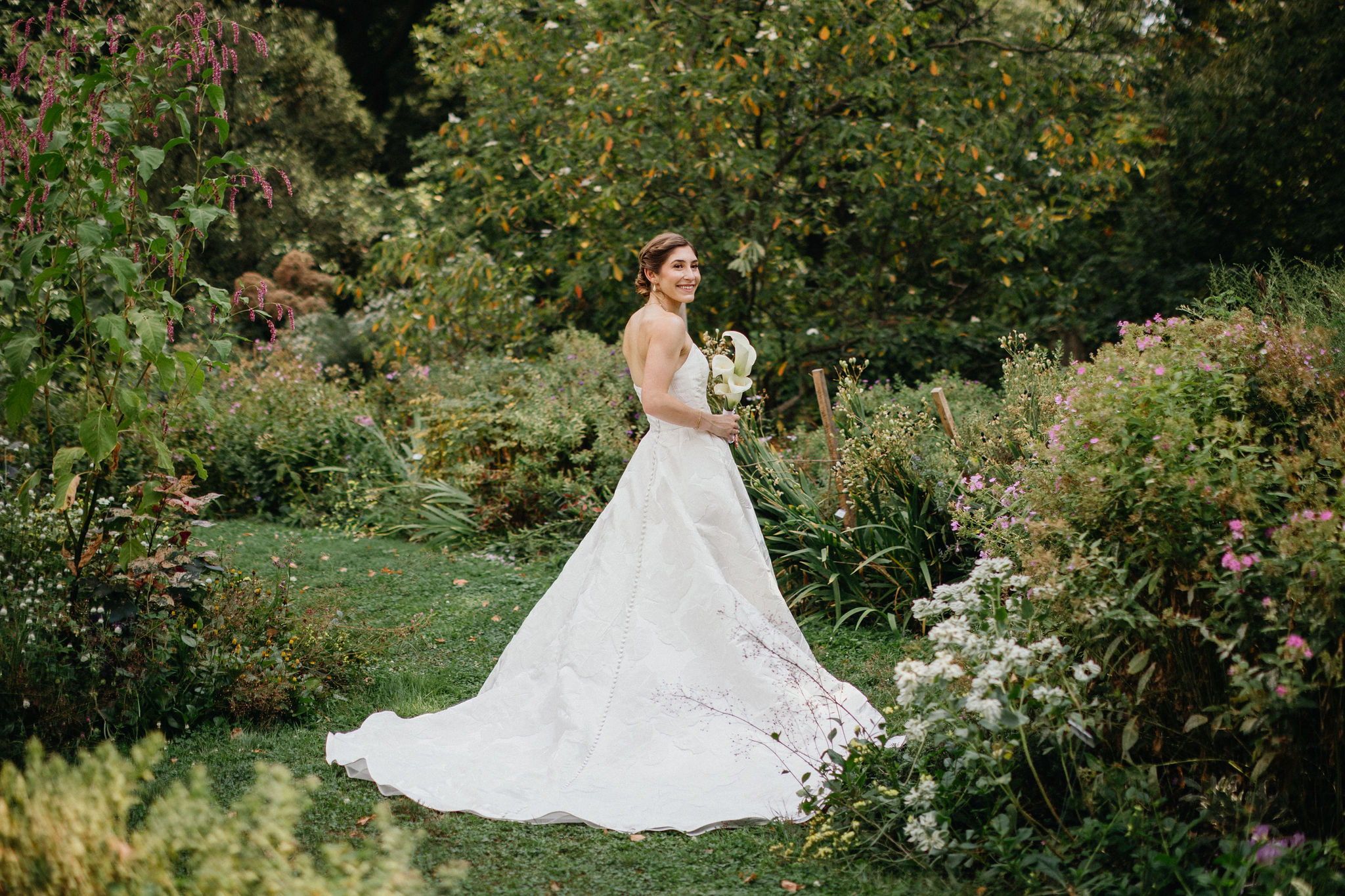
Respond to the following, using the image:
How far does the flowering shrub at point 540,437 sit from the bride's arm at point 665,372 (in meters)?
3.10

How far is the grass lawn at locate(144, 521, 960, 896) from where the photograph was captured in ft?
9.27

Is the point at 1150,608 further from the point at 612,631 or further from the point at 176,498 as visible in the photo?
the point at 176,498

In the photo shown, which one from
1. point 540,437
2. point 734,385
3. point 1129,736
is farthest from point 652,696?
point 540,437

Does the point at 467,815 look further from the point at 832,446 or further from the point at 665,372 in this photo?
the point at 832,446

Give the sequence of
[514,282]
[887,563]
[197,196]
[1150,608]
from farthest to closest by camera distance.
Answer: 1. [514,282]
2. [887,563]
3. [197,196]
4. [1150,608]

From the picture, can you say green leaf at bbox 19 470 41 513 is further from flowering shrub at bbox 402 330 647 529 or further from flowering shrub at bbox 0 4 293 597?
flowering shrub at bbox 402 330 647 529

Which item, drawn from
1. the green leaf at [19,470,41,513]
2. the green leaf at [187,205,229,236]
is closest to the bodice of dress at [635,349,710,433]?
the green leaf at [187,205,229,236]

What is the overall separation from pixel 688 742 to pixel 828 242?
7462 mm

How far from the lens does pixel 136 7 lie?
10055 mm

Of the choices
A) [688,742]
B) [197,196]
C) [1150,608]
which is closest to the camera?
[1150,608]

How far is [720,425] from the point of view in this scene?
13.5 ft

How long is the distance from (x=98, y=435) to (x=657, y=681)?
2195mm

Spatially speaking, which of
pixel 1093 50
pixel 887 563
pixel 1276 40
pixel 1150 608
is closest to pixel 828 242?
pixel 1093 50

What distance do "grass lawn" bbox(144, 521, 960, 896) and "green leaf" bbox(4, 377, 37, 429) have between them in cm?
136
